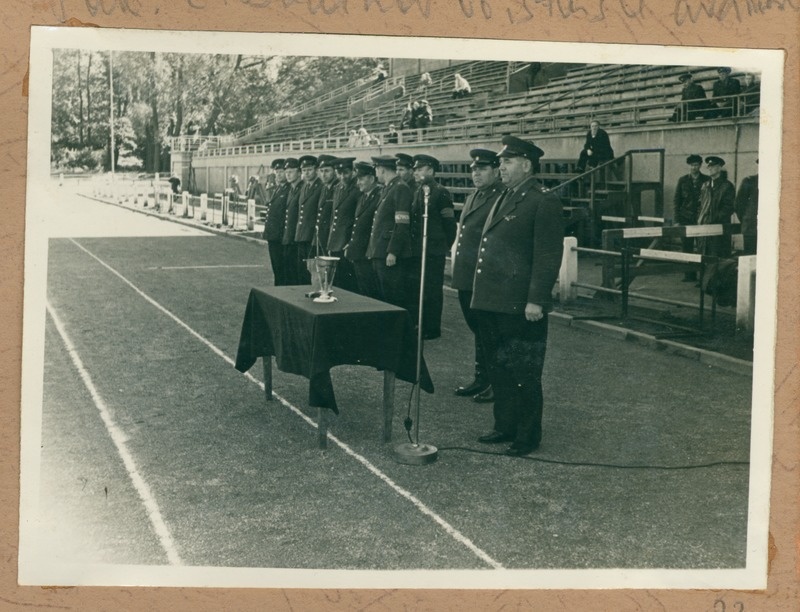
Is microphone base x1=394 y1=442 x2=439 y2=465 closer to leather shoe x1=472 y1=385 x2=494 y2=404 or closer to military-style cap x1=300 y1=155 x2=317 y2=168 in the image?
leather shoe x1=472 y1=385 x2=494 y2=404

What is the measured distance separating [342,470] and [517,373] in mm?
948

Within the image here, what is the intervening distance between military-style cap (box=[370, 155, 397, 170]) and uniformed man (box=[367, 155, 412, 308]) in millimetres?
101

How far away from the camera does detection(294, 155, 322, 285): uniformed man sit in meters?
6.97

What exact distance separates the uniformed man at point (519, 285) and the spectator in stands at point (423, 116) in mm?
1102

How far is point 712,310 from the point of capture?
5898 millimetres

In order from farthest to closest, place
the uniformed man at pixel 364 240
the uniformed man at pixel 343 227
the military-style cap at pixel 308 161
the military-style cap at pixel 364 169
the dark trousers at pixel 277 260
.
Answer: the uniformed man at pixel 343 227, the uniformed man at pixel 364 240, the dark trousers at pixel 277 260, the military-style cap at pixel 364 169, the military-style cap at pixel 308 161

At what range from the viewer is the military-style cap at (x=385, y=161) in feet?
20.5

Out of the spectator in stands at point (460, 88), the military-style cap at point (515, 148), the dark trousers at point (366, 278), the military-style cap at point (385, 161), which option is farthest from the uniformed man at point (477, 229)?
the dark trousers at point (366, 278)

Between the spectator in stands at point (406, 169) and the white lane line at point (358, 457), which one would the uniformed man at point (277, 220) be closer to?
the spectator in stands at point (406, 169)

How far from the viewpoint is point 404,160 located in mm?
6395

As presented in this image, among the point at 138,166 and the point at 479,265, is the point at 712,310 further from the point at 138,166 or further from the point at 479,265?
the point at 138,166

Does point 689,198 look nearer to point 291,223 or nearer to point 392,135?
point 392,135

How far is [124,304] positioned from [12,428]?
1.76m

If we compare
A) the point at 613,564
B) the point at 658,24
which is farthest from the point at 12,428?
the point at 658,24
